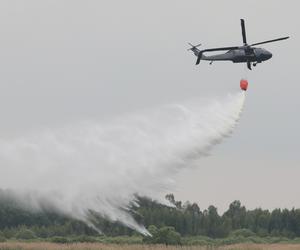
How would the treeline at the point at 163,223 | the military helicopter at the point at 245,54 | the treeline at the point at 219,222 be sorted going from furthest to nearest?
the treeline at the point at 219,222 < the treeline at the point at 163,223 < the military helicopter at the point at 245,54

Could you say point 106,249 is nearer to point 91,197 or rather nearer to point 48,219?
point 91,197

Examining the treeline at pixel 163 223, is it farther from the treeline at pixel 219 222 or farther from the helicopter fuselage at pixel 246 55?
the helicopter fuselage at pixel 246 55

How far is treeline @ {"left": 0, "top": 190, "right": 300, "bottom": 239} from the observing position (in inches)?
2744

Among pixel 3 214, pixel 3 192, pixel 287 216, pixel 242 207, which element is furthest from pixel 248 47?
pixel 242 207

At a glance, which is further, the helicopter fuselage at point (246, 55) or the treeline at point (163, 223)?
the treeline at point (163, 223)

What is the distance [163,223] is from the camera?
84.2 meters

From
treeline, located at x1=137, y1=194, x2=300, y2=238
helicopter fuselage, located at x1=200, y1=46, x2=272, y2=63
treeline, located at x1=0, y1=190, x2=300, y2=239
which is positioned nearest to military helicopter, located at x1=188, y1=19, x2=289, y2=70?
helicopter fuselage, located at x1=200, y1=46, x2=272, y2=63

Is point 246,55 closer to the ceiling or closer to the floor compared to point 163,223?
closer to the ceiling

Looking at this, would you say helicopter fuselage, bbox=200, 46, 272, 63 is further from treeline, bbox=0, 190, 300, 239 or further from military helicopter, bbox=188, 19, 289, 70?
treeline, bbox=0, 190, 300, 239

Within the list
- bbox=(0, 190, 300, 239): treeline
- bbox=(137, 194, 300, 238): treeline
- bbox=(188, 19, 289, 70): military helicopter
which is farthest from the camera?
bbox=(137, 194, 300, 238): treeline

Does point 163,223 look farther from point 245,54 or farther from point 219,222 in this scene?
point 245,54

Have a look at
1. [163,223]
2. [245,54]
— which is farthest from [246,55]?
[163,223]

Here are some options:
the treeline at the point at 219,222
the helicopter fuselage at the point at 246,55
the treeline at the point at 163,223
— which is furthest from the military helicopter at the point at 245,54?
the treeline at the point at 219,222

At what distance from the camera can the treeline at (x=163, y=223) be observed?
6971 centimetres
